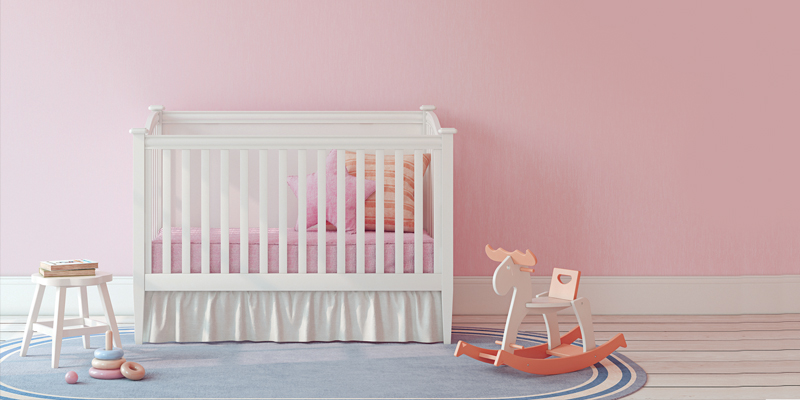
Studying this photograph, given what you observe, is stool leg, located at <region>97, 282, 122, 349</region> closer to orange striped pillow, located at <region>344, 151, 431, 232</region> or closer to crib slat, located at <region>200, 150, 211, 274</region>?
crib slat, located at <region>200, 150, 211, 274</region>

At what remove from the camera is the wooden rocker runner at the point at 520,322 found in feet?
5.28

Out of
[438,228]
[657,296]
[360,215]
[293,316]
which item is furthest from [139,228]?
[657,296]

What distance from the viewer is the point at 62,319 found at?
5.63 ft

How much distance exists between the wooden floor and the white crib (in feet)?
1.55

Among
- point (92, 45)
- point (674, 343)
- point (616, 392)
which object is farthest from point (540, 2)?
point (92, 45)

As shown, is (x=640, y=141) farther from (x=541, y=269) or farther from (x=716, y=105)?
(x=541, y=269)

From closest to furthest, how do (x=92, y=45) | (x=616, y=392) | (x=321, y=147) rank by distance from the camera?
(x=616, y=392)
(x=321, y=147)
(x=92, y=45)

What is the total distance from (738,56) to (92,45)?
9.06 ft

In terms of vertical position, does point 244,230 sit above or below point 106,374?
above

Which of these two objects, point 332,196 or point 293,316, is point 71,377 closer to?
point 293,316

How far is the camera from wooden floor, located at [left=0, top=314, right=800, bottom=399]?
1.53 metres

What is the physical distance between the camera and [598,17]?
2.59 meters

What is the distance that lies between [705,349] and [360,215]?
1200mm

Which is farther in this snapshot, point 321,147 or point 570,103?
point 570,103
